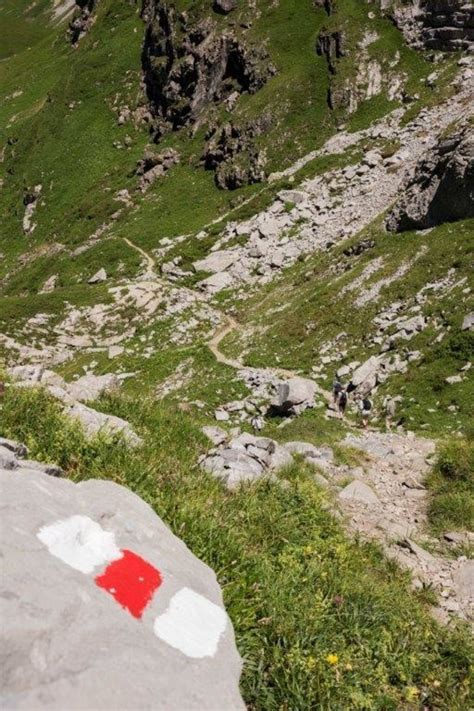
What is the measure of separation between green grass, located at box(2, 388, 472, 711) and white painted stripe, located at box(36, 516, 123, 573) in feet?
4.72

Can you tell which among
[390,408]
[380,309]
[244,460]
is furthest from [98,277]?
[244,460]

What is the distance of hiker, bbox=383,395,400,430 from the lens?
23453 millimetres

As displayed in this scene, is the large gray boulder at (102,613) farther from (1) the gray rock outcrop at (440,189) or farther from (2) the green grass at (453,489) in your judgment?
(1) the gray rock outcrop at (440,189)

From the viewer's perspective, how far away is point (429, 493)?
13672 mm

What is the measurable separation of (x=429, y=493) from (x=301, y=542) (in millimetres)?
6927

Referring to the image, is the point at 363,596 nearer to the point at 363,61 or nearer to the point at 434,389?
the point at 434,389

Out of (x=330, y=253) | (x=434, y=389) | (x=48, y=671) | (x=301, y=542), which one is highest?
(x=48, y=671)

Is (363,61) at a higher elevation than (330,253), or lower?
higher

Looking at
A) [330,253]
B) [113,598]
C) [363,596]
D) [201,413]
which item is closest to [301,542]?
[363,596]

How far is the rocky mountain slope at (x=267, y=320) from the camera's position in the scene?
605 cm

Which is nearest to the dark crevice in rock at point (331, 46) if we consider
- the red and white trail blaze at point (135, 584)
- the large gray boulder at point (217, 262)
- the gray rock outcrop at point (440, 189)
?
the large gray boulder at point (217, 262)

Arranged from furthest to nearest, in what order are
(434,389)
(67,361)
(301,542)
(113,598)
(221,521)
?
(67,361) < (434,389) < (301,542) < (221,521) < (113,598)

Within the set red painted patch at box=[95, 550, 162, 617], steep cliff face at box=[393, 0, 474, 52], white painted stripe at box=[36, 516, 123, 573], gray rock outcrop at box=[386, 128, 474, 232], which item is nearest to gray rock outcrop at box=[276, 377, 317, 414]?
gray rock outcrop at box=[386, 128, 474, 232]

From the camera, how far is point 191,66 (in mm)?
89875
